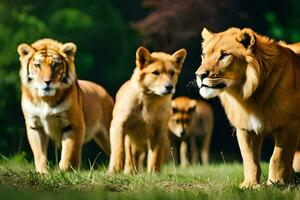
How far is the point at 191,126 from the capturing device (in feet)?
51.3

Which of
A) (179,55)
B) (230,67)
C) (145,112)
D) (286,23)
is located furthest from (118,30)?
(230,67)

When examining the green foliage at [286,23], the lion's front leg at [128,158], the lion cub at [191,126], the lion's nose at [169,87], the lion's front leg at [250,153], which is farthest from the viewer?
the green foliage at [286,23]

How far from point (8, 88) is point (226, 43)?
8381 millimetres

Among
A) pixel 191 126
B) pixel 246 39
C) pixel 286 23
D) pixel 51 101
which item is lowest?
pixel 191 126

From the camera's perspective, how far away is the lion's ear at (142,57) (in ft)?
35.3

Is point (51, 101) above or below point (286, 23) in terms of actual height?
above

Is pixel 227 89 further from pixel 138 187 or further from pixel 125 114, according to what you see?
pixel 125 114

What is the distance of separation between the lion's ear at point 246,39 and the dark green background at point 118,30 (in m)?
8.02

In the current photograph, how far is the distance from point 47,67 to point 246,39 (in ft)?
8.73

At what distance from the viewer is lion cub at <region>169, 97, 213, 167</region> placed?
1507cm

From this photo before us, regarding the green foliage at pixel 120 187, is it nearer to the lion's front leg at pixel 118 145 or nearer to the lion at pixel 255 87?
the lion at pixel 255 87

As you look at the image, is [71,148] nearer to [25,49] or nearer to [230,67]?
[25,49]

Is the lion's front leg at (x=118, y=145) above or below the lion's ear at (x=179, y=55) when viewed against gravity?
below

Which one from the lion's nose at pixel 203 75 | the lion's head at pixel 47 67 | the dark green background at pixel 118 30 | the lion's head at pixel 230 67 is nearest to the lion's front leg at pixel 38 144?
the lion's head at pixel 47 67
